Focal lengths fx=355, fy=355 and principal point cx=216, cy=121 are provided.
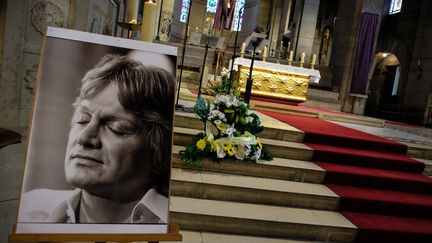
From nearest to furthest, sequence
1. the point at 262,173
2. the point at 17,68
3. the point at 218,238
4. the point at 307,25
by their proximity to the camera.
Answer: the point at 17,68 < the point at 218,238 < the point at 262,173 < the point at 307,25

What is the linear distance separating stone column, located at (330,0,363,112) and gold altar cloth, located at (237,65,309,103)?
229cm

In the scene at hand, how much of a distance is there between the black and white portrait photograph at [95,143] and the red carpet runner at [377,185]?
2256 millimetres

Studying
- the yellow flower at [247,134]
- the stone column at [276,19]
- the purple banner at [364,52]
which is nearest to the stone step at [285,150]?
the yellow flower at [247,134]

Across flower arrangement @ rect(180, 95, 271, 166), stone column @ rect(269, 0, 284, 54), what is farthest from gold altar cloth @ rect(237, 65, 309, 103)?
stone column @ rect(269, 0, 284, 54)

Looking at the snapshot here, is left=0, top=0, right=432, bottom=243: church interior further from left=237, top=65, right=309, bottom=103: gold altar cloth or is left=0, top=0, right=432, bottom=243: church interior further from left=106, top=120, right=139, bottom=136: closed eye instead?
left=237, top=65, right=309, bottom=103: gold altar cloth

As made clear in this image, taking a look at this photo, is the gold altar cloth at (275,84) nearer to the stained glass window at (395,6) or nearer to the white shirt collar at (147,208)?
the white shirt collar at (147,208)

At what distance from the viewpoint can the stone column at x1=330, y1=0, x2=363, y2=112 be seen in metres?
10.0

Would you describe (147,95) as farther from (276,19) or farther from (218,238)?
(276,19)

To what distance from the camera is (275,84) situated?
8.21m

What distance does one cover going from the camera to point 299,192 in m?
3.43

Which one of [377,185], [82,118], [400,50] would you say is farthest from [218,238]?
[400,50]

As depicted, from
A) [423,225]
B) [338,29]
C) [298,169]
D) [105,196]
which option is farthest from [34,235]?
[338,29]

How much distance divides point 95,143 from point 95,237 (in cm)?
40

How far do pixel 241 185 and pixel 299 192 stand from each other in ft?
1.87
